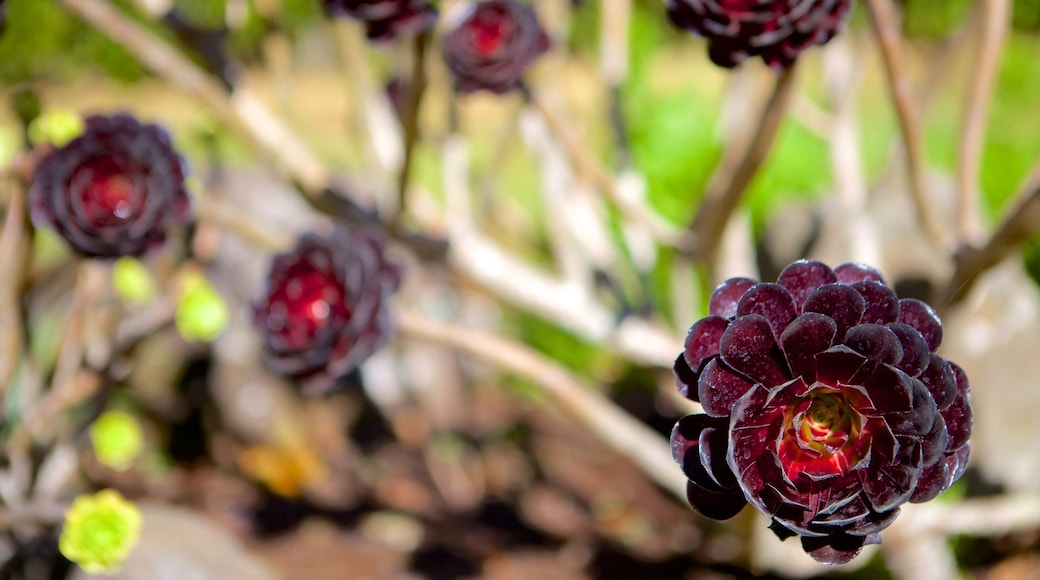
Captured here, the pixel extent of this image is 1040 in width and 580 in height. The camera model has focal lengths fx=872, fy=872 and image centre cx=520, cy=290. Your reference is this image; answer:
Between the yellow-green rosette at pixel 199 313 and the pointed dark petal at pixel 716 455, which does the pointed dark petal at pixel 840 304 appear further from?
the yellow-green rosette at pixel 199 313

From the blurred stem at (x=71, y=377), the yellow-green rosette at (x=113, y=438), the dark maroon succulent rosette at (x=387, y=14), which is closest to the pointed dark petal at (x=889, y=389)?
the dark maroon succulent rosette at (x=387, y=14)

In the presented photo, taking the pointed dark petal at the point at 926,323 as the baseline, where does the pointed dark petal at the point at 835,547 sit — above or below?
below

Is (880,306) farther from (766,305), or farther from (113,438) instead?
(113,438)

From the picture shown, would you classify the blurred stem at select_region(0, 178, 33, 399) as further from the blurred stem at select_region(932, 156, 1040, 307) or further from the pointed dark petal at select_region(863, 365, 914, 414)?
the blurred stem at select_region(932, 156, 1040, 307)

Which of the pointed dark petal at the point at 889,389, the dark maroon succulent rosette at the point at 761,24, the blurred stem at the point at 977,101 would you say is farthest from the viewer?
the blurred stem at the point at 977,101

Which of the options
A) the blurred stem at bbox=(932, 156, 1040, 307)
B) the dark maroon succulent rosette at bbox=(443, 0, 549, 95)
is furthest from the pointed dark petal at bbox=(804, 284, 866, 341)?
the dark maroon succulent rosette at bbox=(443, 0, 549, 95)

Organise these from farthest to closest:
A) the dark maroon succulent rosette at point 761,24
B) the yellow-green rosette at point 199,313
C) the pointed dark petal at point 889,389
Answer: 1. the yellow-green rosette at point 199,313
2. the dark maroon succulent rosette at point 761,24
3. the pointed dark petal at point 889,389

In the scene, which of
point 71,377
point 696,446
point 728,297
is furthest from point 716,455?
point 71,377

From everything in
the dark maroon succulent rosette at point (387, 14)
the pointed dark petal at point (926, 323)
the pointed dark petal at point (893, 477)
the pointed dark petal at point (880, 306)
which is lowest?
the pointed dark petal at point (893, 477)
